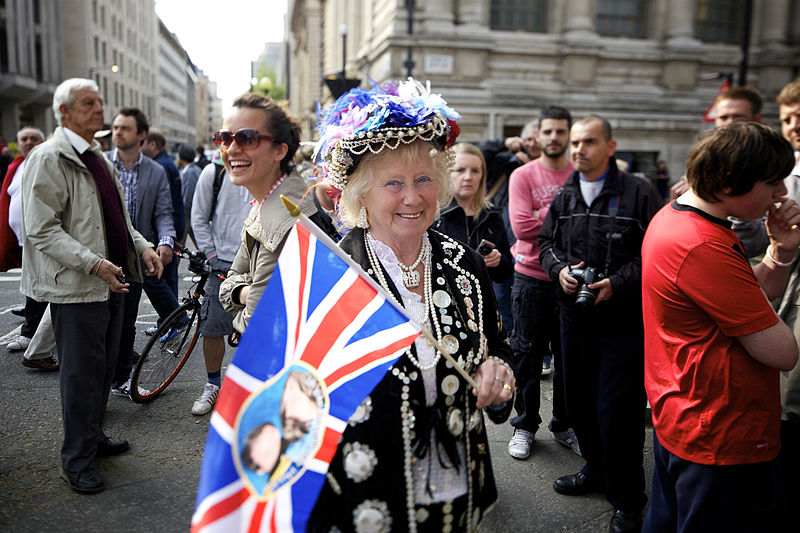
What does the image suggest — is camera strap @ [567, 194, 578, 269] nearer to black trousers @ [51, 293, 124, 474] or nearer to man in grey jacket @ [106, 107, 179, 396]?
black trousers @ [51, 293, 124, 474]

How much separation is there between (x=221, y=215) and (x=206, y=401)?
1.47m

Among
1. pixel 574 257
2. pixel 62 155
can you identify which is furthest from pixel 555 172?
pixel 62 155

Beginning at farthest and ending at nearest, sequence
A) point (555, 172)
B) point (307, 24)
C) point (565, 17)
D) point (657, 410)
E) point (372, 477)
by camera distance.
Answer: point (307, 24) < point (565, 17) < point (555, 172) < point (657, 410) < point (372, 477)

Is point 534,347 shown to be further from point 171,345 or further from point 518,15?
point 518,15

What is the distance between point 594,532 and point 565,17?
17.5 m

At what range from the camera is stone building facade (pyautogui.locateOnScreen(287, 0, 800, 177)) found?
16594 millimetres

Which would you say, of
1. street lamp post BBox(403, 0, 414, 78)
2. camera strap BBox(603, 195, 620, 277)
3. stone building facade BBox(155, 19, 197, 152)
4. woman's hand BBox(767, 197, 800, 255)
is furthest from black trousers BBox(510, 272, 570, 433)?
stone building facade BBox(155, 19, 197, 152)

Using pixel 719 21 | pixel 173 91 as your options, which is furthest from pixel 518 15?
pixel 173 91

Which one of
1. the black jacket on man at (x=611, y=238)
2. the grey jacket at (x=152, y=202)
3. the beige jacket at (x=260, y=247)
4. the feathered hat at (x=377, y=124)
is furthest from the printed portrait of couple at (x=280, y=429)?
the grey jacket at (x=152, y=202)

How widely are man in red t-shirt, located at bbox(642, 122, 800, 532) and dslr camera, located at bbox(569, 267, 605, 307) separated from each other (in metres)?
0.89

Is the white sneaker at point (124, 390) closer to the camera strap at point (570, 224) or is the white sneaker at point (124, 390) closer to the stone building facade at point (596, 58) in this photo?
the camera strap at point (570, 224)

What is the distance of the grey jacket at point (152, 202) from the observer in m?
5.54

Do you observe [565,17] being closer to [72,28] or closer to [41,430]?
[41,430]

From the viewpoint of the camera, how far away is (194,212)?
16.0 feet
